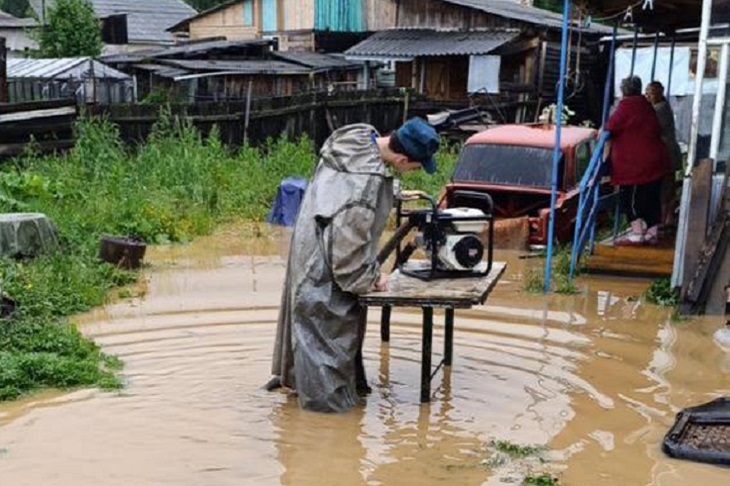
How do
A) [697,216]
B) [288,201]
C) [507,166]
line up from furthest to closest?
[288,201] → [507,166] → [697,216]

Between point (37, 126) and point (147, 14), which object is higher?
point (147, 14)

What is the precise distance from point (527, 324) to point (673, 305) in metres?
1.79

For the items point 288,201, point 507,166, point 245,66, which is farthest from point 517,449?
point 245,66

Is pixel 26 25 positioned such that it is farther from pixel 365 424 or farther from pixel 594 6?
pixel 365 424

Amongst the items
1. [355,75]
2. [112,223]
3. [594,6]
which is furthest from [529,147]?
[355,75]

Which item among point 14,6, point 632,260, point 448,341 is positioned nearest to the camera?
point 448,341

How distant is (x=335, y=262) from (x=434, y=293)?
646mm

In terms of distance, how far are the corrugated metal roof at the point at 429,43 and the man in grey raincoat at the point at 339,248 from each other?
1976 centimetres

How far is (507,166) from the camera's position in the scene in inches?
543

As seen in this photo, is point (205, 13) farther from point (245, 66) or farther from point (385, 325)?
point (385, 325)

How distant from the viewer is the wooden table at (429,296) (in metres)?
6.19

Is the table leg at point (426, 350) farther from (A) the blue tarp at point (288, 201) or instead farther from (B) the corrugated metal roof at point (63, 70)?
(B) the corrugated metal roof at point (63, 70)

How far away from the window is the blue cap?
27.5 m

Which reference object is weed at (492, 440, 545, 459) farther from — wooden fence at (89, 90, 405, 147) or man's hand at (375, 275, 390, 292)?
wooden fence at (89, 90, 405, 147)
